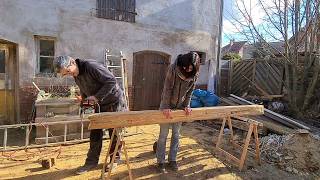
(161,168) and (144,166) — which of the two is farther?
(144,166)

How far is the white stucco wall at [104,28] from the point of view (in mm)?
7805

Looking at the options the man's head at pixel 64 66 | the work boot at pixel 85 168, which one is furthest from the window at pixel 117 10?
the work boot at pixel 85 168

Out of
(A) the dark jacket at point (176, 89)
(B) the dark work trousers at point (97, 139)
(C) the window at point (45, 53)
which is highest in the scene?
(C) the window at point (45, 53)

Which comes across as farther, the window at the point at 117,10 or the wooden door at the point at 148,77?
the wooden door at the point at 148,77

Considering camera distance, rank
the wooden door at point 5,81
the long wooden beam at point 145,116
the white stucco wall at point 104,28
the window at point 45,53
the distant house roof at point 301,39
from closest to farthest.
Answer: the long wooden beam at point 145,116, the white stucco wall at point 104,28, the wooden door at point 5,81, the window at point 45,53, the distant house roof at point 301,39

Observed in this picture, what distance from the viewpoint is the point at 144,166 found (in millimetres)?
5297

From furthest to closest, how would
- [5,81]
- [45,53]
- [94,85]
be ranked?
1. [45,53]
2. [5,81]
3. [94,85]

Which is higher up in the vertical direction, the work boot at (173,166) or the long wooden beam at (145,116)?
the long wooden beam at (145,116)

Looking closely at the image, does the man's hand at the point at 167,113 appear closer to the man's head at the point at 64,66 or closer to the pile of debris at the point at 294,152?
the man's head at the point at 64,66

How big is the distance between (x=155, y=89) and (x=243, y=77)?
15.2 feet

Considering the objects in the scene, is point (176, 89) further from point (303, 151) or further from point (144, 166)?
point (303, 151)

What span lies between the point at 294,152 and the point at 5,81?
7.30 meters

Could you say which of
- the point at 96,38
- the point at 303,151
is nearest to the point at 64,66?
the point at 96,38

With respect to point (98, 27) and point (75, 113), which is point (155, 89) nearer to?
point (98, 27)
